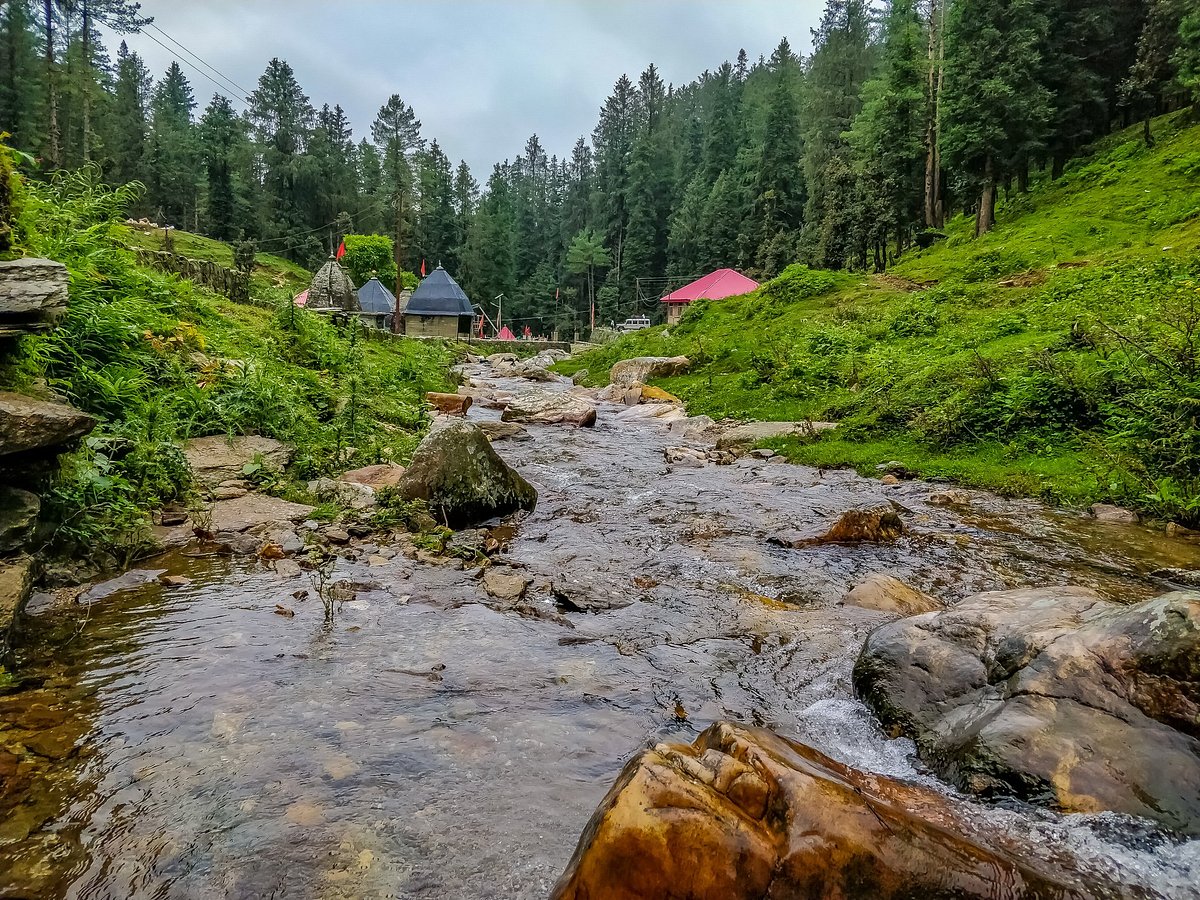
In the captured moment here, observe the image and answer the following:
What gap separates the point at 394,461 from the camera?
405 inches

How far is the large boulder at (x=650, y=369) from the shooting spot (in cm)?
2589

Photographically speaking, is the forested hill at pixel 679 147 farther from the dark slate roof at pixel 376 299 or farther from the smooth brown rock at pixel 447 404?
the smooth brown rock at pixel 447 404

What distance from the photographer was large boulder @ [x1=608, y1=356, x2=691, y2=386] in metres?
25.9

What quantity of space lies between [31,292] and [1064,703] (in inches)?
283

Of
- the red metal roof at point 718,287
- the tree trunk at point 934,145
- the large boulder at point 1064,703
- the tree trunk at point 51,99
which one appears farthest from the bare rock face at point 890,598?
the tree trunk at point 51,99

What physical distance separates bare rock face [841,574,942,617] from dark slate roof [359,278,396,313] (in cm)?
5125

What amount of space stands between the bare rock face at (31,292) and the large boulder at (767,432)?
11.4 metres

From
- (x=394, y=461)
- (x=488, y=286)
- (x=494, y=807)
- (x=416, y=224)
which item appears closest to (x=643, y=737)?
(x=494, y=807)

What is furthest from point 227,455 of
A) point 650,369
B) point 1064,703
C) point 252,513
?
point 650,369

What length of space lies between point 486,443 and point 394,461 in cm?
219

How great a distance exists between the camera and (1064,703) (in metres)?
3.32

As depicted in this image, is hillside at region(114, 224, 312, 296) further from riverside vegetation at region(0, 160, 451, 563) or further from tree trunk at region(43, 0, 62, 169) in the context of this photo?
riverside vegetation at region(0, 160, 451, 563)

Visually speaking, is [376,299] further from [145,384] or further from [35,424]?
[35,424]

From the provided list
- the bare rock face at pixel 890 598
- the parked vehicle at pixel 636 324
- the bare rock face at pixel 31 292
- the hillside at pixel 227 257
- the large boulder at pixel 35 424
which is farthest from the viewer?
the parked vehicle at pixel 636 324
